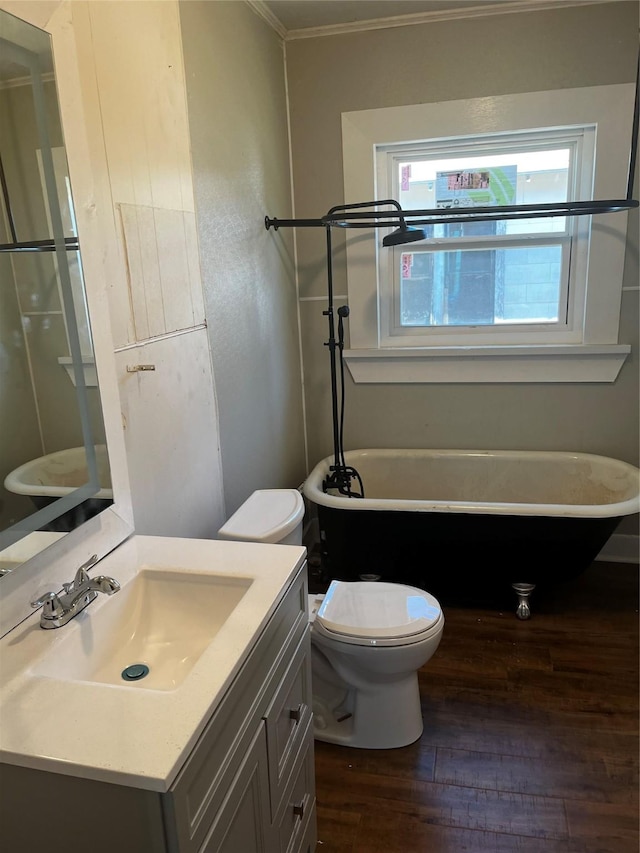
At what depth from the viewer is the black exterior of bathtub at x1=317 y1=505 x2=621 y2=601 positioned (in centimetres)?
246

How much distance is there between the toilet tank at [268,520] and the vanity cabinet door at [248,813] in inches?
31.4

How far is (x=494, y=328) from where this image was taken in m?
3.07

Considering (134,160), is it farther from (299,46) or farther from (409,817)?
(409,817)

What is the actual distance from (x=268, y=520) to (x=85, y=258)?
1010mm

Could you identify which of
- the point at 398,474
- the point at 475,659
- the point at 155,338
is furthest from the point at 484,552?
the point at 155,338

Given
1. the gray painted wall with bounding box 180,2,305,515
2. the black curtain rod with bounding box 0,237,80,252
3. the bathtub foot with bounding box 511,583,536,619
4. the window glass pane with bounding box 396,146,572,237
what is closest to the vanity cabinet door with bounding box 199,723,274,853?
the black curtain rod with bounding box 0,237,80,252

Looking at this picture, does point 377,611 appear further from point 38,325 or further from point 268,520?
point 38,325

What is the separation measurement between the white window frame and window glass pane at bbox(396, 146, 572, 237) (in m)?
0.10

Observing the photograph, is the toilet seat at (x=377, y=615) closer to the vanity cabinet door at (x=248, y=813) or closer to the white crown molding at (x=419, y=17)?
the vanity cabinet door at (x=248, y=813)

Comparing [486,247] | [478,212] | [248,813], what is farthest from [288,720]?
[486,247]

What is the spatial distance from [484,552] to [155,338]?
1.59 m

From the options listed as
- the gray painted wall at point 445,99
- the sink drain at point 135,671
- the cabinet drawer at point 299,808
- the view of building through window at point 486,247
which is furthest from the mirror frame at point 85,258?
the view of building through window at point 486,247

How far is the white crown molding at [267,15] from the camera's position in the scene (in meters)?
2.48

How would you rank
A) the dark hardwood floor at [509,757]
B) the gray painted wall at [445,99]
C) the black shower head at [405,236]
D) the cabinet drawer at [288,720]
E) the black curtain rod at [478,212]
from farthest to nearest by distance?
the gray painted wall at [445,99]
the black curtain rod at [478,212]
the black shower head at [405,236]
the dark hardwood floor at [509,757]
the cabinet drawer at [288,720]
